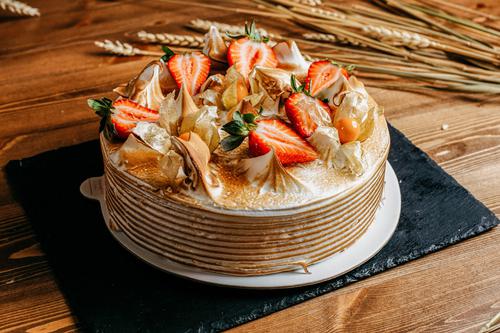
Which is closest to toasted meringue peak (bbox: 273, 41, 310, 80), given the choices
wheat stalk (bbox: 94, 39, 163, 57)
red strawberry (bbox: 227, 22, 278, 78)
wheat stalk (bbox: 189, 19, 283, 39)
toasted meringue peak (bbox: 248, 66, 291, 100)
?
red strawberry (bbox: 227, 22, 278, 78)

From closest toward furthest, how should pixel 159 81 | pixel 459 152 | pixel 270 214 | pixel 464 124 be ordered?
pixel 270 214, pixel 159 81, pixel 459 152, pixel 464 124

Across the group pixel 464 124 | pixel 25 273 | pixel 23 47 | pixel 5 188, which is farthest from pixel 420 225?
pixel 23 47

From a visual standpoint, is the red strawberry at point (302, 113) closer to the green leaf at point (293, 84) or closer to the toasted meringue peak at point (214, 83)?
the green leaf at point (293, 84)

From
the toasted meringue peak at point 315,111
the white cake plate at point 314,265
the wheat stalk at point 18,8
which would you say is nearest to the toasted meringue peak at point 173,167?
the white cake plate at point 314,265

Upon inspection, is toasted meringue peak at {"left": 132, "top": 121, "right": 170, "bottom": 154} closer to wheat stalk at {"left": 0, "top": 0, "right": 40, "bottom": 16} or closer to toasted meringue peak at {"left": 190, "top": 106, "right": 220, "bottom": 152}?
toasted meringue peak at {"left": 190, "top": 106, "right": 220, "bottom": 152}

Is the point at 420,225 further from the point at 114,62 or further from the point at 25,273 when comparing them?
the point at 114,62

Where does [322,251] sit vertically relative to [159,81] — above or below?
below
